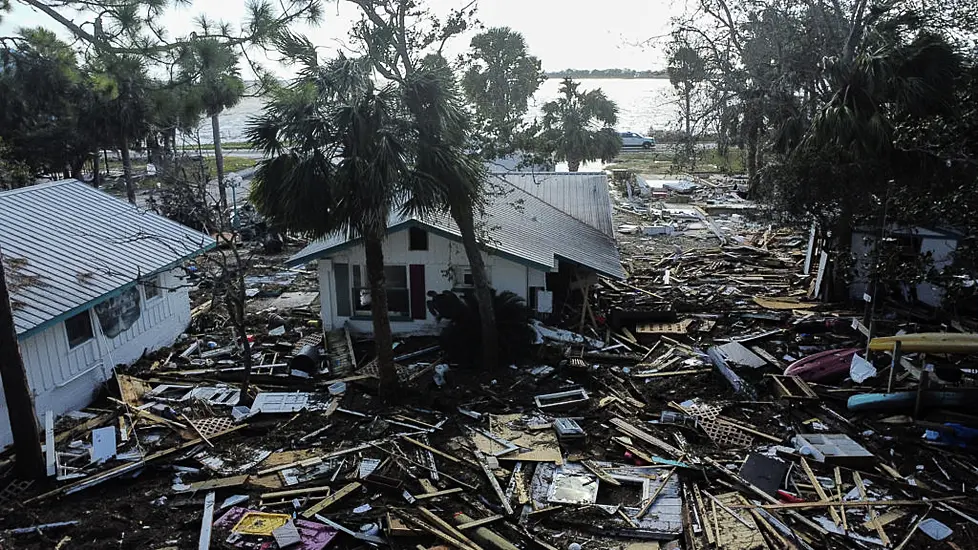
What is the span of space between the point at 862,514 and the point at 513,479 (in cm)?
548

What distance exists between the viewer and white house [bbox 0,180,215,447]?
14242 mm

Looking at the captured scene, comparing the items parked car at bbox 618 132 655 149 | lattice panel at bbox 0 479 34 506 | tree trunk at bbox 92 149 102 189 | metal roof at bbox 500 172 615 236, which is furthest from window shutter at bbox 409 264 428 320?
parked car at bbox 618 132 655 149

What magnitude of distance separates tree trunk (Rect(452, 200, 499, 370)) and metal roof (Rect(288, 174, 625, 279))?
1.03 meters

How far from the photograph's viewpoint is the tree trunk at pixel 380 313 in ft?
46.8

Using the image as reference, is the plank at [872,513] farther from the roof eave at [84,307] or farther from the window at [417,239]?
the roof eave at [84,307]

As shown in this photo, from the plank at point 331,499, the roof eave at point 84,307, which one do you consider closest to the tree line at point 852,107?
the plank at point 331,499

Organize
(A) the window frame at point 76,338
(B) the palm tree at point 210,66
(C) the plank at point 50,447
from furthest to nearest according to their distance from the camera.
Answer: (A) the window frame at point 76,338 < (C) the plank at point 50,447 < (B) the palm tree at point 210,66

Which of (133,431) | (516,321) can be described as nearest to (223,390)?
(133,431)

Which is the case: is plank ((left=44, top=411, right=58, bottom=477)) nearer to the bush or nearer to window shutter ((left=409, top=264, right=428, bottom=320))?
the bush

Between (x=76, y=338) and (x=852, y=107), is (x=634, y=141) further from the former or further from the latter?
(x=76, y=338)

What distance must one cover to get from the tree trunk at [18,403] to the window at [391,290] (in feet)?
29.7

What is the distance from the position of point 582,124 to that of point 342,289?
103 ft

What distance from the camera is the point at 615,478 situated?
1184 centimetres

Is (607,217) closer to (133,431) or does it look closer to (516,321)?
(516,321)
